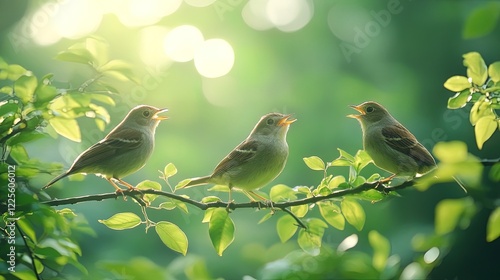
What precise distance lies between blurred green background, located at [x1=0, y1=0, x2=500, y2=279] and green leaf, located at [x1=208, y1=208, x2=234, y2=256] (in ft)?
7.94

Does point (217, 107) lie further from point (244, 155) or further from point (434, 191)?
point (244, 155)

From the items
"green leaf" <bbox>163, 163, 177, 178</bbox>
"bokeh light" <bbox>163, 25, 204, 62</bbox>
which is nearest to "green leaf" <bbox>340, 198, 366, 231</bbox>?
"green leaf" <bbox>163, 163, 177, 178</bbox>

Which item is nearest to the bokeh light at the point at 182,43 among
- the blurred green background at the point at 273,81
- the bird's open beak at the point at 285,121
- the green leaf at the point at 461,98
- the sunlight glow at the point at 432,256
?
the blurred green background at the point at 273,81

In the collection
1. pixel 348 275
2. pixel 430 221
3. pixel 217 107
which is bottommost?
pixel 430 221

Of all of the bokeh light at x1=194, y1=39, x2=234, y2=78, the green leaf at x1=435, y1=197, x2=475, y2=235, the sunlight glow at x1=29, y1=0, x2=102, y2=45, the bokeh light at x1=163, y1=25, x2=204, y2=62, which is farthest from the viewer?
the bokeh light at x1=163, y1=25, x2=204, y2=62

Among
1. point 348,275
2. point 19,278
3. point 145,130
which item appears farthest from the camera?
point 145,130

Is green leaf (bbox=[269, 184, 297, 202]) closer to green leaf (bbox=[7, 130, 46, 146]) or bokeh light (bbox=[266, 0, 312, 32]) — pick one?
green leaf (bbox=[7, 130, 46, 146])

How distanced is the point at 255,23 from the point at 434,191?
7.60 feet

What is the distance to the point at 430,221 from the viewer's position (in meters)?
4.05

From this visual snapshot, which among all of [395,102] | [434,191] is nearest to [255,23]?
[395,102]

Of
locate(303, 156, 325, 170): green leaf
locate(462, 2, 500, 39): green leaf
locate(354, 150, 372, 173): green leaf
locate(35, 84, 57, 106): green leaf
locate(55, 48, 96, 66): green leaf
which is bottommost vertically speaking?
locate(303, 156, 325, 170): green leaf

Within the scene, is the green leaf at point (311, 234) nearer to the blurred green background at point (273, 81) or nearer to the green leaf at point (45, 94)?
the green leaf at point (45, 94)

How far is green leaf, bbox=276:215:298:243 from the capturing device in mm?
1443

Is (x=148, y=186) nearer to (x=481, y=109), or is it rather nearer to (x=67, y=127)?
(x=67, y=127)
